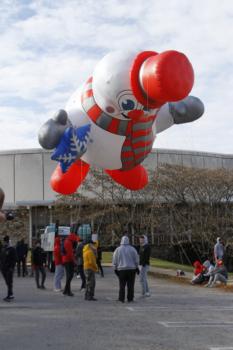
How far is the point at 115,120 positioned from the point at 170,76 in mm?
2239

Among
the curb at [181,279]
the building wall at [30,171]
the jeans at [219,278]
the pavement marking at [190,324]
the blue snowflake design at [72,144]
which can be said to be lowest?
the pavement marking at [190,324]

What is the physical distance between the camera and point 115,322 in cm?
1063

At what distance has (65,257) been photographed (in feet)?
49.9

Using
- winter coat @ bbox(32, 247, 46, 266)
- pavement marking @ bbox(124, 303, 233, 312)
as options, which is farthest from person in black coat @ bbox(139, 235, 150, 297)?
winter coat @ bbox(32, 247, 46, 266)

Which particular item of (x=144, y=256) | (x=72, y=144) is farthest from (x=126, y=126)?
(x=144, y=256)

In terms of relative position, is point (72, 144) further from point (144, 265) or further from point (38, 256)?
point (38, 256)

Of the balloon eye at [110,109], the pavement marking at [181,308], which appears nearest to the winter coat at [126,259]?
the pavement marking at [181,308]

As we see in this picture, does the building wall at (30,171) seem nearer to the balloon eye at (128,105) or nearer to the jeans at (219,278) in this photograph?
the jeans at (219,278)

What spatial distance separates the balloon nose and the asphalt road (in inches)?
143

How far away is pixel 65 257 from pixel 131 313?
12.2ft

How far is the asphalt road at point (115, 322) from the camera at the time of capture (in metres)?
8.55

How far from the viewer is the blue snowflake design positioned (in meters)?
10.6

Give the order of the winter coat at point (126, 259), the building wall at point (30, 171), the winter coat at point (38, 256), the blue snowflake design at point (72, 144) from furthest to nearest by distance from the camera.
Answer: the building wall at point (30, 171), the winter coat at point (38, 256), the winter coat at point (126, 259), the blue snowflake design at point (72, 144)

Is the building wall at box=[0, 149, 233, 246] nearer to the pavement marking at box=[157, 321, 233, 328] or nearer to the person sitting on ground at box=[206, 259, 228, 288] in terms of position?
the person sitting on ground at box=[206, 259, 228, 288]
